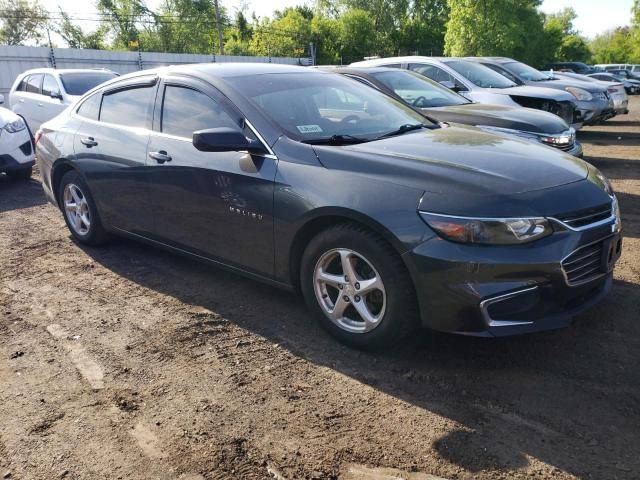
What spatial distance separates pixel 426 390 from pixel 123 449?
4.91ft

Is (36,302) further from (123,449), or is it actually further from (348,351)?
(348,351)

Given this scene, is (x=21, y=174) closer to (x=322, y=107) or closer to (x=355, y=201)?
(x=322, y=107)

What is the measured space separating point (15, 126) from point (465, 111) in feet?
21.7

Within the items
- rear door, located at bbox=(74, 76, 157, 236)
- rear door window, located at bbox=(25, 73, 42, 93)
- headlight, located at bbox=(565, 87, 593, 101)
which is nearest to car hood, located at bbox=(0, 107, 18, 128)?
rear door window, located at bbox=(25, 73, 42, 93)

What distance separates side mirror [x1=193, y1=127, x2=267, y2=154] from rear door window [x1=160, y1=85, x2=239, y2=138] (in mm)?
235

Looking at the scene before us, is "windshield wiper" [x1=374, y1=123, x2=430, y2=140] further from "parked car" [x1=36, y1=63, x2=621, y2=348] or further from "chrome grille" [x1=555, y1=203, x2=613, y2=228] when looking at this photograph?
"chrome grille" [x1=555, y1=203, x2=613, y2=228]

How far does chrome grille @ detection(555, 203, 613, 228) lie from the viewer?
3.02 metres

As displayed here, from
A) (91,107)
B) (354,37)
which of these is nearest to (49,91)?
(91,107)

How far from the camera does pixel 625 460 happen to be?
2.40 metres

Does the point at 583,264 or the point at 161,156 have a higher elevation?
the point at 161,156

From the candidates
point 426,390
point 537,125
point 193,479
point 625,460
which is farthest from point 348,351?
point 537,125

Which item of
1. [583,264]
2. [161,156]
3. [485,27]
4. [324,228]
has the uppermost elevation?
[485,27]

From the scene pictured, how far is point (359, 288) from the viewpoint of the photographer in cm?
325

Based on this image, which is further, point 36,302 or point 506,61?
point 506,61
